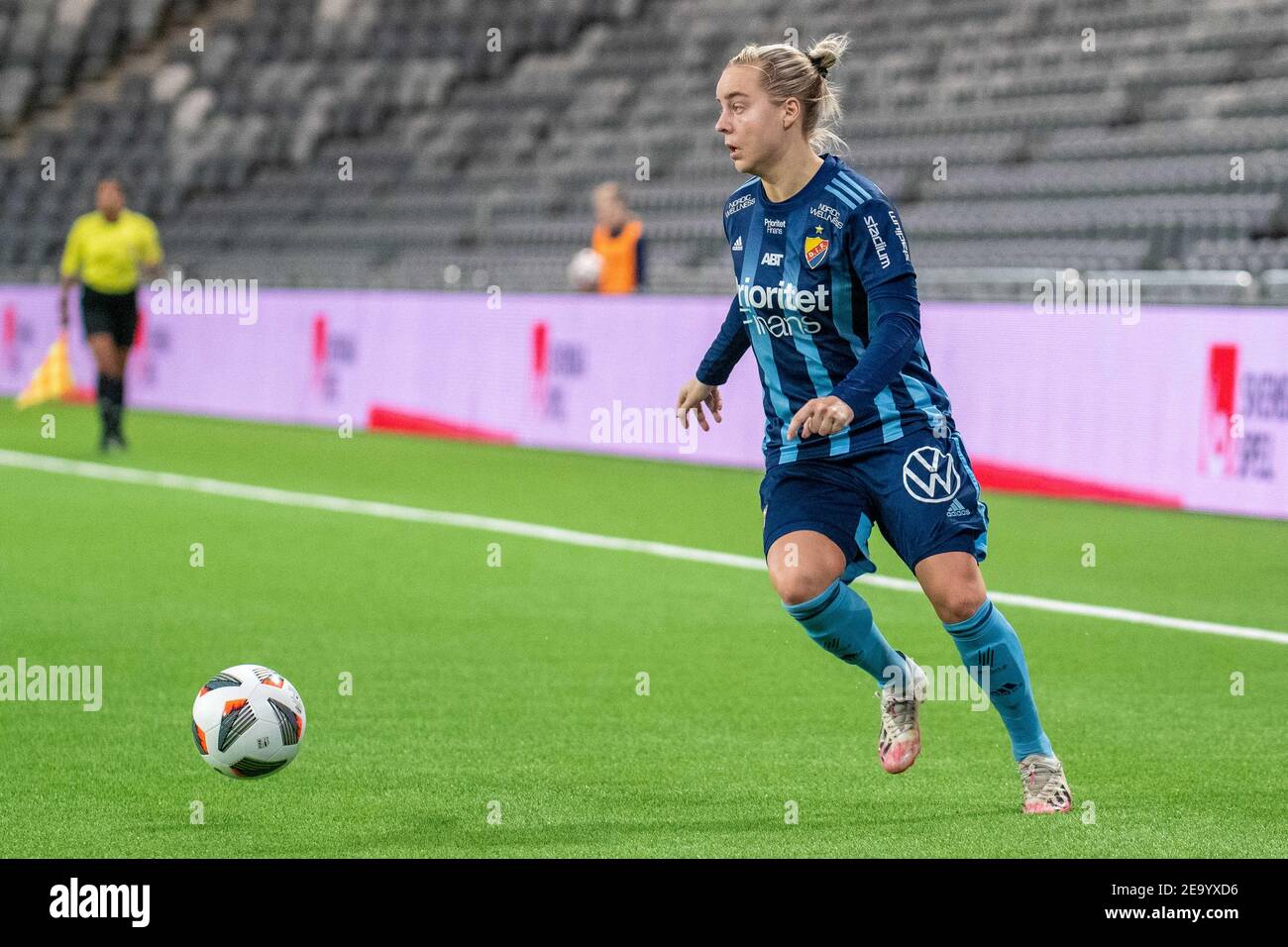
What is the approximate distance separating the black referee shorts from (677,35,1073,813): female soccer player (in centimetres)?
1311

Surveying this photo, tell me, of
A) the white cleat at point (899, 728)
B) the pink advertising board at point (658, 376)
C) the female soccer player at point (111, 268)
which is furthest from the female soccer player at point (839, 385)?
the female soccer player at point (111, 268)

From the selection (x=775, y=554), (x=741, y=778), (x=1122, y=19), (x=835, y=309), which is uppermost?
(x=1122, y=19)

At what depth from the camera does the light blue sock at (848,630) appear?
6.09 meters

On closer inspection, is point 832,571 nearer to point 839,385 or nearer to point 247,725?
point 839,385

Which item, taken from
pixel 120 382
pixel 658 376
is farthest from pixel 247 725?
pixel 120 382

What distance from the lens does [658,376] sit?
17859 millimetres

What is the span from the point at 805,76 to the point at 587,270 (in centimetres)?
1288

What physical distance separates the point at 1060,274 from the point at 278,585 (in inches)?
252

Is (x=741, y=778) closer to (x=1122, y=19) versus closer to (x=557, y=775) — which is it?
(x=557, y=775)

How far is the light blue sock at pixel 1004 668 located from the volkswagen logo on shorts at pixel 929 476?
0.33 metres

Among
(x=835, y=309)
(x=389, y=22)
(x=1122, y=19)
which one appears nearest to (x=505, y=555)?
(x=835, y=309)

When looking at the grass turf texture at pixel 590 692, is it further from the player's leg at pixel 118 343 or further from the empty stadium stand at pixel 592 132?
the empty stadium stand at pixel 592 132

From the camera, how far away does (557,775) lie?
645cm

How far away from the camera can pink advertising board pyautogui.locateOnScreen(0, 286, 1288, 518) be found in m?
13.4
